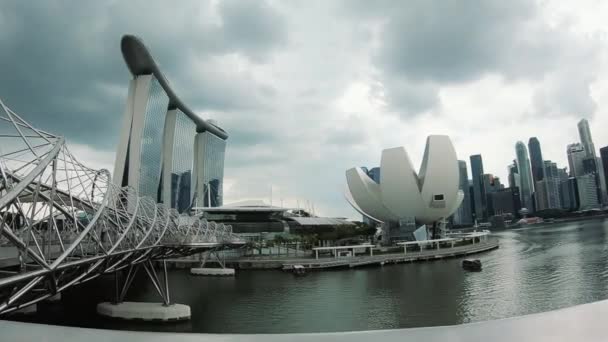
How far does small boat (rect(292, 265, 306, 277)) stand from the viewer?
29481 millimetres

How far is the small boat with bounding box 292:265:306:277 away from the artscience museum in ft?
67.1

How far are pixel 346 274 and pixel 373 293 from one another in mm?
8744

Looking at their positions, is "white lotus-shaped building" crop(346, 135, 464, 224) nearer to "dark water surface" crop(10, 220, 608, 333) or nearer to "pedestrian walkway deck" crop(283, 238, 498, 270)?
"pedestrian walkway deck" crop(283, 238, 498, 270)

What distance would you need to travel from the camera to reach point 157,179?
75.2 metres

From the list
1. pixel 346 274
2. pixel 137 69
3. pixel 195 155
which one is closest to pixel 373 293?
pixel 346 274

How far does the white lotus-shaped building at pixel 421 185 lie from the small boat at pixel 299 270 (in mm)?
20434

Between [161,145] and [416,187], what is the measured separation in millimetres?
49838

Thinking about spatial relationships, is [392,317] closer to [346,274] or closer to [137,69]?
[346,274]

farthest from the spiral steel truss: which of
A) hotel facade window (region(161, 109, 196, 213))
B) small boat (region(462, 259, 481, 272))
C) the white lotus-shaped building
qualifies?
hotel facade window (region(161, 109, 196, 213))

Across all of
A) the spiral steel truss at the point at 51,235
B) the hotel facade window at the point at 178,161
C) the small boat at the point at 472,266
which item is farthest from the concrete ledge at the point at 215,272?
the hotel facade window at the point at 178,161

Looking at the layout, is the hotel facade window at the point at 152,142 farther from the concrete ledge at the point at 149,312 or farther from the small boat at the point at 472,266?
the small boat at the point at 472,266

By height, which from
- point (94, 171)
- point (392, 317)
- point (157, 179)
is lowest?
point (392, 317)

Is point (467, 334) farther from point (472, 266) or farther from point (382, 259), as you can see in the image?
point (382, 259)

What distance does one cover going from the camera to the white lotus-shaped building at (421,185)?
45750 mm
